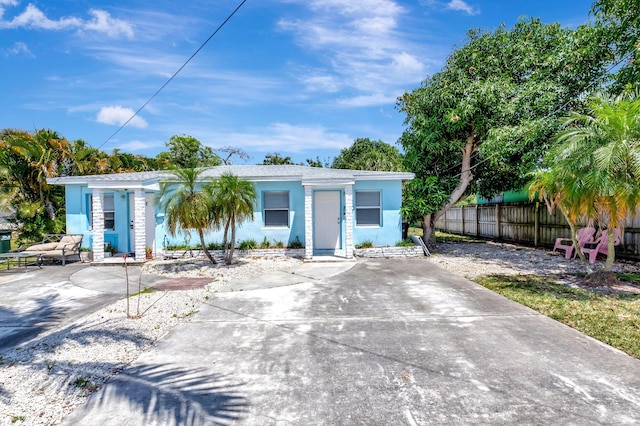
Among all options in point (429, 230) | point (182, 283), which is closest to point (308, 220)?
point (182, 283)

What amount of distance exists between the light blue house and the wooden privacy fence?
236 inches

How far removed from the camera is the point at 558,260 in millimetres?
11234

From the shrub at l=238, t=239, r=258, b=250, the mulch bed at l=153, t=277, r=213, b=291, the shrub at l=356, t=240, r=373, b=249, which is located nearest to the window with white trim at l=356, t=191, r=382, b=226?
the shrub at l=356, t=240, r=373, b=249

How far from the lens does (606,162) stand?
21.1ft

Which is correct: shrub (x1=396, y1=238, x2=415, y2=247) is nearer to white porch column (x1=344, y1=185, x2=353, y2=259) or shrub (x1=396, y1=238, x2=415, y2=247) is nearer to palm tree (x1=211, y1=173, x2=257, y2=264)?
white porch column (x1=344, y1=185, x2=353, y2=259)

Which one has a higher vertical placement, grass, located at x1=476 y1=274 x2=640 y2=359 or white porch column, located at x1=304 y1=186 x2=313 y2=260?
white porch column, located at x1=304 y1=186 x2=313 y2=260

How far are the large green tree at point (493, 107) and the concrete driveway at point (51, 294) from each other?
9.67m

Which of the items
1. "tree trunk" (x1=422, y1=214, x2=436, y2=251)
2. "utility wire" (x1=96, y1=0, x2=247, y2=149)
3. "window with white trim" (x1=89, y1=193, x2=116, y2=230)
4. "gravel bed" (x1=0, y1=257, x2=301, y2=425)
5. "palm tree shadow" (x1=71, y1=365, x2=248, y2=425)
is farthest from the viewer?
"tree trunk" (x1=422, y1=214, x2=436, y2=251)

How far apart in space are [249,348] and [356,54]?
10362 millimetres

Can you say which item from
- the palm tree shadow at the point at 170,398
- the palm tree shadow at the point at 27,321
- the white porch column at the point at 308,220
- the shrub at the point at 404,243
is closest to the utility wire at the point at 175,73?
the white porch column at the point at 308,220

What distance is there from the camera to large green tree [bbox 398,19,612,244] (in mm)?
11719

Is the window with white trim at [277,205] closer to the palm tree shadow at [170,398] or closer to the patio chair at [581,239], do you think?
the palm tree shadow at [170,398]

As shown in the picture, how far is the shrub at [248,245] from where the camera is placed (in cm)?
1283

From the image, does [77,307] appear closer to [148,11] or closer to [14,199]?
[148,11]
